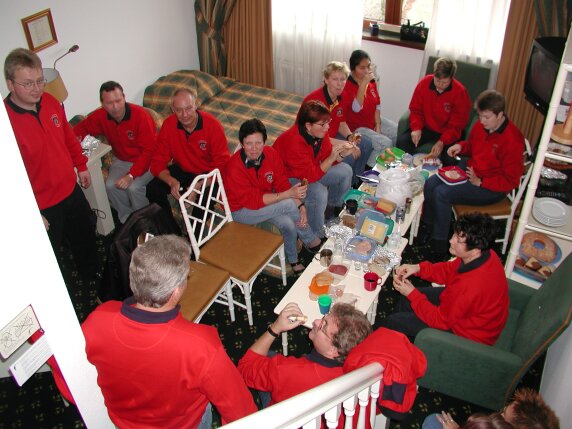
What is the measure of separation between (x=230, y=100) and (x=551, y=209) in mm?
3604

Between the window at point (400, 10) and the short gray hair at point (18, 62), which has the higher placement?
the short gray hair at point (18, 62)

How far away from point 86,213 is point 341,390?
9.49 ft

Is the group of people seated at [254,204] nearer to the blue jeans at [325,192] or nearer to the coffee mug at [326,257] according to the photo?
the blue jeans at [325,192]

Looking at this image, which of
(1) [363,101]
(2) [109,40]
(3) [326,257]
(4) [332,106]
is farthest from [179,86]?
(3) [326,257]

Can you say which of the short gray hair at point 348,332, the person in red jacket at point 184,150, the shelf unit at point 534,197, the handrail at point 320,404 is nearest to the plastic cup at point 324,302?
the short gray hair at point 348,332

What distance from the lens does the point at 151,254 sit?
2047 millimetres

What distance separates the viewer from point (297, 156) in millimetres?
4117

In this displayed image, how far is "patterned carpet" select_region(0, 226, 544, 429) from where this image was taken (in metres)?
3.17

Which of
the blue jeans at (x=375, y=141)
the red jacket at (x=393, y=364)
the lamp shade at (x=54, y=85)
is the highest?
the lamp shade at (x=54, y=85)

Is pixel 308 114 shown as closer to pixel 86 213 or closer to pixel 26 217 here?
pixel 86 213

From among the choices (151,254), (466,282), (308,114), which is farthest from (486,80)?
(151,254)

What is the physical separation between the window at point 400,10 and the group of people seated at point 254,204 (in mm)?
1278

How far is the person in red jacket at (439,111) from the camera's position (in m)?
4.65

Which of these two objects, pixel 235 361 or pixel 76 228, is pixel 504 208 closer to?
pixel 235 361
